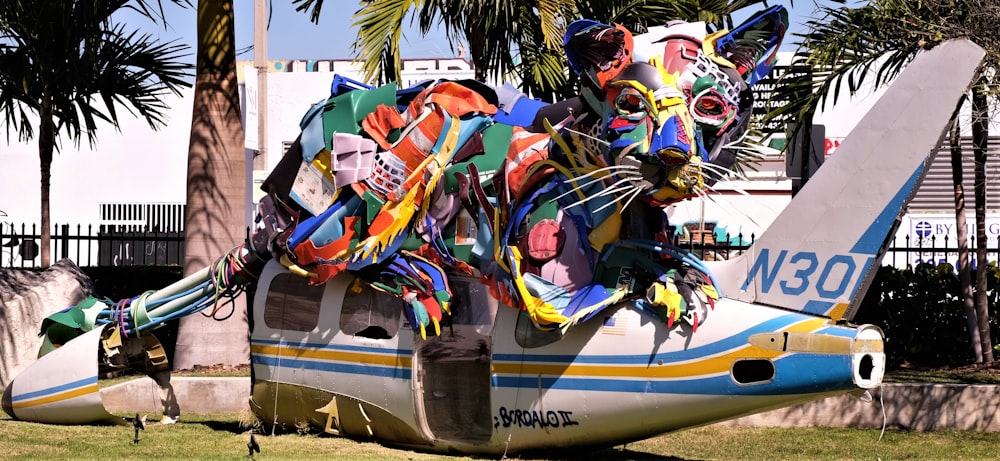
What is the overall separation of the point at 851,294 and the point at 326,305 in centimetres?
508

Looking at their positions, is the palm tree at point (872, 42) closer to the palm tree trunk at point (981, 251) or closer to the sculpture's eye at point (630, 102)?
the palm tree trunk at point (981, 251)

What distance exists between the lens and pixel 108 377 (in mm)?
18188

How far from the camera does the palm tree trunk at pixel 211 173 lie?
17.2 m

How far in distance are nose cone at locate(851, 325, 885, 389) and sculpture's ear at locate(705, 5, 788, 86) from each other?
2.12 metres

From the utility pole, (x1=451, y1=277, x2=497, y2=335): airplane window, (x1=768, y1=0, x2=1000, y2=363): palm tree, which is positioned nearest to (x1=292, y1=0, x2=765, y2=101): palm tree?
(x1=768, y1=0, x2=1000, y2=363): palm tree

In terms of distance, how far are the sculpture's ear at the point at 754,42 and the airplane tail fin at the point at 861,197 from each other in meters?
0.94

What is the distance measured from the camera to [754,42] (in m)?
9.89

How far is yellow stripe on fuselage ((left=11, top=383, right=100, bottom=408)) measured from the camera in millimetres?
13672

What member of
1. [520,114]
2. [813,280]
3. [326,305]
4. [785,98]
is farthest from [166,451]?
[785,98]

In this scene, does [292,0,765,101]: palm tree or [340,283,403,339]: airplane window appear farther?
[292,0,765,101]: palm tree

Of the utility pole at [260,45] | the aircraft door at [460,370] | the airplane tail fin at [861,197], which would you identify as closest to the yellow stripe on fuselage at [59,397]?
the aircraft door at [460,370]

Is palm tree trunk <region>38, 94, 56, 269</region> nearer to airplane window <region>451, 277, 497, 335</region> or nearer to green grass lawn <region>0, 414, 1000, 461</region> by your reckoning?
green grass lawn <region>0, 414, 1000, 461</region>

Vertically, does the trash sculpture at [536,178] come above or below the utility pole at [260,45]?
below

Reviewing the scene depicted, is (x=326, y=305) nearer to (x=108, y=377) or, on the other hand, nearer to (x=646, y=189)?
(x=646, y=189)
